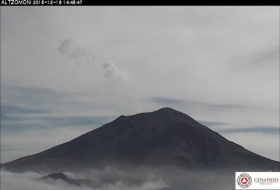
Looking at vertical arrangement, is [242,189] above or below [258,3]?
below

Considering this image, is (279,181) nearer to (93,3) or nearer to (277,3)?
(277,3)

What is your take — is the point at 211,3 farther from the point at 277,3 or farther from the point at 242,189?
the point at 242,189

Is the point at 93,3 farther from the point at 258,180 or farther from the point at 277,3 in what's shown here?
the point at 258,180

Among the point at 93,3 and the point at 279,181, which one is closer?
the point at 93,3

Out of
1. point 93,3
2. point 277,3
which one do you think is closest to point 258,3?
point 277,3

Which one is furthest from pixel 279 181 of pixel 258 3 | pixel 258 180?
pixel 258 3
